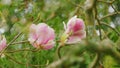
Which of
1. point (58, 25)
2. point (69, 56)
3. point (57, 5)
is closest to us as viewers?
point (69, 56)

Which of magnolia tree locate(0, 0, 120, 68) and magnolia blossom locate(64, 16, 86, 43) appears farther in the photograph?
magnolia blossom locate(64, 16, 86, 43)

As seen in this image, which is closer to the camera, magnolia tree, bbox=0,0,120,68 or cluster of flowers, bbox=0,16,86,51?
magnolia tree, bbox=0,0,120,68

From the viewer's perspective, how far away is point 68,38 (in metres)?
0.77

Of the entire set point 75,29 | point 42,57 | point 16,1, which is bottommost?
point 42,57

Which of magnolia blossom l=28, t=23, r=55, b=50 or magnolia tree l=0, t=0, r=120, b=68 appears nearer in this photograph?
magnolia tree l=0, t=0, r=120, b=68

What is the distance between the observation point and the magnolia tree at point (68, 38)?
0.89 ft

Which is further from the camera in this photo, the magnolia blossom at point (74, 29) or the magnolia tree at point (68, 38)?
the magnolia blossom at point (74, 29)

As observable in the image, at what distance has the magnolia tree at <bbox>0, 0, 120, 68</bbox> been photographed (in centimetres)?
27

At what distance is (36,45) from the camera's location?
0.87 meters

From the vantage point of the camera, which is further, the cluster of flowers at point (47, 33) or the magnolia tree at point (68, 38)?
the cluster of flowers at point (47, 33)

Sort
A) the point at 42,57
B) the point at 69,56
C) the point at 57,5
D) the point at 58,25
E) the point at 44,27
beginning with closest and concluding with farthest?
the point at 69,56 → the point at 57,5 → the point at 44,27 → the point at 42,57 → the point at 58,25

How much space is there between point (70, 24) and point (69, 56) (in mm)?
538

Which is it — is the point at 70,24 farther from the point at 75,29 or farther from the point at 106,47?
the point at 106,47

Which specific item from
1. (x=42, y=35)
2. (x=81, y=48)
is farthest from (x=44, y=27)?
(x=81, y=48)
